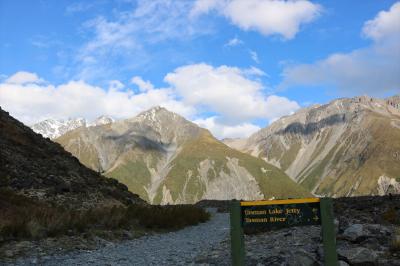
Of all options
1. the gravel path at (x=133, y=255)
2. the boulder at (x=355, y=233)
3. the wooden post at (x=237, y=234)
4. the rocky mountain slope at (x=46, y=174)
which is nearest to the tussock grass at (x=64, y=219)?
the gravel path at (x=133, y=255)

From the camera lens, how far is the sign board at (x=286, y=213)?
29.5ft

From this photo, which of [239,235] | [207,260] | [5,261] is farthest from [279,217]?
[5,261]

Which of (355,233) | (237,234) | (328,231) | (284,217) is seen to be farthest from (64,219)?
(328,231)

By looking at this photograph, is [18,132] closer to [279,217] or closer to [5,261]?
[5,261]

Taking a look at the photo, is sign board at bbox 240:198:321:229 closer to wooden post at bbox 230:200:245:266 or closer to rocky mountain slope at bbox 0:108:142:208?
wooden post at bbox 230:200:245:266

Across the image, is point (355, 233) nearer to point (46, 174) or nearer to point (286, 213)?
point (286, 213)

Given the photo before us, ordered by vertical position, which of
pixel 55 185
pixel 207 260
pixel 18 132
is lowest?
pixel 207 260

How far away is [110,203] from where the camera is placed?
35.8 m

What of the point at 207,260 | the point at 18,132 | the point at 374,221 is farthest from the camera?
the point at 18,132

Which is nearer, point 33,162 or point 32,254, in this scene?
point 32,254

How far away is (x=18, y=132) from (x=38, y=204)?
17647 mm

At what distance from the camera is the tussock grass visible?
1738 centimetres

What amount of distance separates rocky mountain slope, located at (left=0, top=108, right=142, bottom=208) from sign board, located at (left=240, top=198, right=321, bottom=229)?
23.0 metres

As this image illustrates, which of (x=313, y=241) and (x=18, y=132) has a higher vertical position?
(x=18, y=132)
